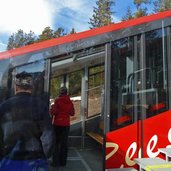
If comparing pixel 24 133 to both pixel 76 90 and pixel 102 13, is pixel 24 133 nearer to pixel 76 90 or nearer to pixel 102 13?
pixel 76 90

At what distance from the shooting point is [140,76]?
18.1ft

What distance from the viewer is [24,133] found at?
3.76 m

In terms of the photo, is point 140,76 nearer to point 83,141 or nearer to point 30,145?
point 30,145

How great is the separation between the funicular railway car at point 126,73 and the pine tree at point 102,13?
3700 cm

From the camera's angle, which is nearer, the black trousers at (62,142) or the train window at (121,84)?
the train window at (121,84)

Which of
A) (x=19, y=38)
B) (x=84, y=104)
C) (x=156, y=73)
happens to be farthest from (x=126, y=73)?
(x=19, y=38)

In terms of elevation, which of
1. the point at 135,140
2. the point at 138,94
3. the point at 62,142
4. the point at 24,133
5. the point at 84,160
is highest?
the point at 138,94

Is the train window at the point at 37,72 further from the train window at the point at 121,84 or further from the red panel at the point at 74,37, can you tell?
the train window at the point at 121,84

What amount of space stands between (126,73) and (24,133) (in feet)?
7.06

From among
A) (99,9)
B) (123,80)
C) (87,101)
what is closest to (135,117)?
(123,80)

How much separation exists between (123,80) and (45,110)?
1865 millimetres

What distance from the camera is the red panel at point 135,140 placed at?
534 centimetres

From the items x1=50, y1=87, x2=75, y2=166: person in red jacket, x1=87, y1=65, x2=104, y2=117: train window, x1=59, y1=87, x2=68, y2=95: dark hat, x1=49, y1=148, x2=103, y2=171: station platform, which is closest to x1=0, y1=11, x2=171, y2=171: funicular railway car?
x1=49, y1=148, x2=103, y2=171: station platform

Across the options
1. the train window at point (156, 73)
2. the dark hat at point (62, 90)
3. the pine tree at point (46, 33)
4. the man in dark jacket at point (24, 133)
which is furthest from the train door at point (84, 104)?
the pine tree at point (46, 33)
